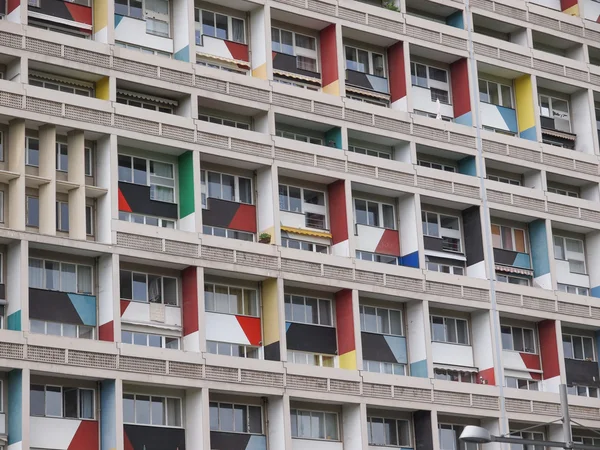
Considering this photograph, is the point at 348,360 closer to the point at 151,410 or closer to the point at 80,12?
the point at 151,410

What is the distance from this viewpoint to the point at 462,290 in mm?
55719

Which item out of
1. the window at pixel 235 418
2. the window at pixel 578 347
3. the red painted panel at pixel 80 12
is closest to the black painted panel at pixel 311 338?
the window at pixel 235 418

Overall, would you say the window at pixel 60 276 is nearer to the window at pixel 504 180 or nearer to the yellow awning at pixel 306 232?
the yellow awning at pixel 306 232

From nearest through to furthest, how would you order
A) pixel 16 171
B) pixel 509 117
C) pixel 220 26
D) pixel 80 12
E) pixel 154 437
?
pixel 16 171
pixel 154 437
pixel 80 12
pixel 220 26
pixel 509 117

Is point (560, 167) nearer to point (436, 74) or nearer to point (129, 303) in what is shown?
point (436, 74)

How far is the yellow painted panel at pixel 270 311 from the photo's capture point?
165 feet

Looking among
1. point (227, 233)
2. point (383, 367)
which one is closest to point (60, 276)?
point (227, 233)

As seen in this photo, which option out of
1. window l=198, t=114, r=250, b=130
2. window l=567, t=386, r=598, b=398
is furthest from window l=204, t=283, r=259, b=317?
window l=567, t=386, r=598, b=398

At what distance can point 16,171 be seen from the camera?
153 feet

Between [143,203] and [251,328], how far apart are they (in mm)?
5945

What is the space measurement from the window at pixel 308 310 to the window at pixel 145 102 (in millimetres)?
8211

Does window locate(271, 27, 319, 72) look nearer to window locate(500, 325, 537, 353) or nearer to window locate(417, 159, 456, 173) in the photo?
window locate(417, 159, 456, 173)

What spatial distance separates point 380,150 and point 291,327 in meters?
9.50

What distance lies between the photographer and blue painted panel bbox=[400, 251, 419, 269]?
55156mm
